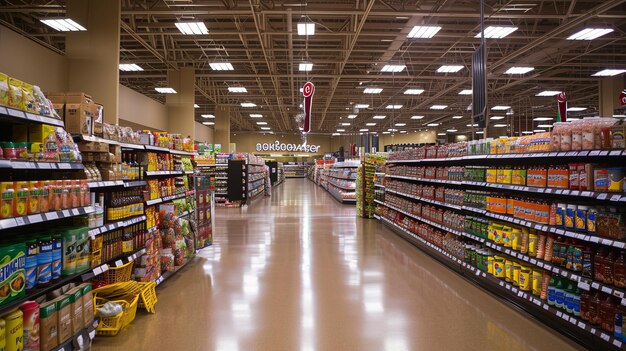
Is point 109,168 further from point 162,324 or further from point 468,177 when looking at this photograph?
point 468,177

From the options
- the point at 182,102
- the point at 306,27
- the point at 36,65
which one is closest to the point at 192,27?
the point at 306,27

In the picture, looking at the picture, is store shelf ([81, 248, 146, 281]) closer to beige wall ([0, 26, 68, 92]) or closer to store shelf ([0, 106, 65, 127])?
store shelf ([0, 106, 65, 127])

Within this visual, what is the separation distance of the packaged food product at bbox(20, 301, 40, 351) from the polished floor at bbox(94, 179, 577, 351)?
2.93ft

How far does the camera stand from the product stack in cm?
320

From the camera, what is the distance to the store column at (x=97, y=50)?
839cm

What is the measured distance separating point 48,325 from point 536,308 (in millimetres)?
4268

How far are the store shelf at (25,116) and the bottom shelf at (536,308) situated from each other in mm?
4461

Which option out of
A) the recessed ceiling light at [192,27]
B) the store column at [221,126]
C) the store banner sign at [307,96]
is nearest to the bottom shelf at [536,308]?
the store banner sign at [307,96]

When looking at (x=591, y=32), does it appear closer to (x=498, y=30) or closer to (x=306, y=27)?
(x=498, y=30)

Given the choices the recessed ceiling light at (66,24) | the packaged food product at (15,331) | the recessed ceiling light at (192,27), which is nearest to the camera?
the packaged food product at (15,331)

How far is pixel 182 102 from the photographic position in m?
16.2

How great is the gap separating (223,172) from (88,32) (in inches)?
348

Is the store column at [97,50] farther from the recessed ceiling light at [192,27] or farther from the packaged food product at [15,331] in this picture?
the packaged food product at [15,331]

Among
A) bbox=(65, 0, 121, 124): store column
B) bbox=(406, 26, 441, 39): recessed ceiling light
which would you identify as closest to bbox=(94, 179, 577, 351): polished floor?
bbox=(65, 0, 121, 124): store column
